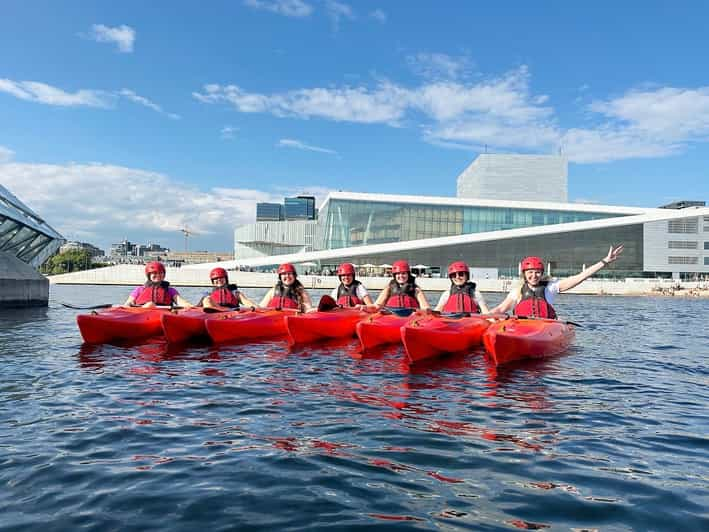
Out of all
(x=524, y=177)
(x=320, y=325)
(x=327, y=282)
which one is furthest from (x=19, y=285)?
(x=524, y=177)

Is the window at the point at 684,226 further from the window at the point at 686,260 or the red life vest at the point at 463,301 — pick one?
the red life vest at the point at 463,301

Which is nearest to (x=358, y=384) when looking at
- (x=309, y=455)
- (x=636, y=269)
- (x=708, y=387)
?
(x=309, y=455)

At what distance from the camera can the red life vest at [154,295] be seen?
13.2 metres

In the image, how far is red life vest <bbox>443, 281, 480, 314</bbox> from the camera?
39.8ft

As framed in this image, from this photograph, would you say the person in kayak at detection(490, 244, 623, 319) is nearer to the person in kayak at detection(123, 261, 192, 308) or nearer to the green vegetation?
the person in kayak at detection(123, 261, 192, 308)

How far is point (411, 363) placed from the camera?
9.76 metres

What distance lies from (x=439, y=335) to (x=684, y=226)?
73621 millimetres

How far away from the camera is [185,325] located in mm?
11859

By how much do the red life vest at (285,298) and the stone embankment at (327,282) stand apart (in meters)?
50.1

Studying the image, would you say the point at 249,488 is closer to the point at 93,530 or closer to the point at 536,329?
the point at 93,530

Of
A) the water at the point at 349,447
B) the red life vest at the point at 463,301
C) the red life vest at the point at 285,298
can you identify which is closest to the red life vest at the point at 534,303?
the red life vest at the point at 463,301

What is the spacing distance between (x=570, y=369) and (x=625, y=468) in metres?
5.16

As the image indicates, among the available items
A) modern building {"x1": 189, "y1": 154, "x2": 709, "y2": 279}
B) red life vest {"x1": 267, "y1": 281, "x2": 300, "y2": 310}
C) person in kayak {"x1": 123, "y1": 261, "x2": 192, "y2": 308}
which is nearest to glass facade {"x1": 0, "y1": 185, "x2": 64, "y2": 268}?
person in kayak {"x1": 123, "y1": 261, "x2": 192, "y2": 308}

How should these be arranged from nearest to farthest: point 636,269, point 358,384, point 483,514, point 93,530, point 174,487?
point 93,530, point 483,514, point 174,487, point 358,384, point 636,269
